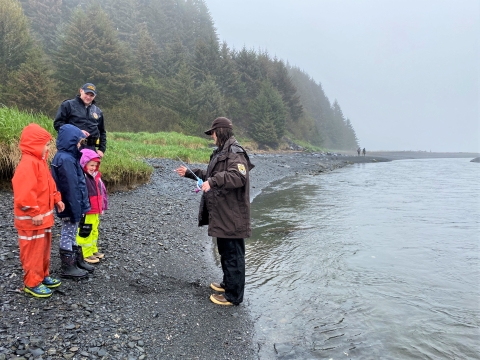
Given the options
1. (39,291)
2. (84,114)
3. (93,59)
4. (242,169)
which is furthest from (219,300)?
(93,59)

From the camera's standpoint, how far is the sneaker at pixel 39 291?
3477 mm

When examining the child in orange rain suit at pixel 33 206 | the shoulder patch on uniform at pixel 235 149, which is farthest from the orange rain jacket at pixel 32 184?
the shoulder patch on uniform at pixel 235 149

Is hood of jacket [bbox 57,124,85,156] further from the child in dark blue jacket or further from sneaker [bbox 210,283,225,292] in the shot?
sneaker [bbox 210,283,225,292]

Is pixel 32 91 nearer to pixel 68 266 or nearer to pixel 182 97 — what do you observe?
pixel 182 97

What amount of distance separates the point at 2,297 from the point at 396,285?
580cm

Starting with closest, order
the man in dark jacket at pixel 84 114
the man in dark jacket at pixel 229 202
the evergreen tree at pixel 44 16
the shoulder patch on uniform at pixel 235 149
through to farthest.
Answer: the man in dark jacket at pixel 229 202
the shoulder patch on uniform at pixel 235 149
the man in dark jacket at pixel 84 114
the evergreen tree at pixel 44 16

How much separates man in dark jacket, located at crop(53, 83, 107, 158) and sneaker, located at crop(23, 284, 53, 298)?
221 centimetres

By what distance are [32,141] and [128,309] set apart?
226 cm

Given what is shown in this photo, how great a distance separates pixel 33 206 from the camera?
338 centimetres

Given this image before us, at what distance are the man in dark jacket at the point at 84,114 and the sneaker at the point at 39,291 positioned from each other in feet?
7.27

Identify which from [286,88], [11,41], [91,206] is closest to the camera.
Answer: [91,206]

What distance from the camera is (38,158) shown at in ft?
11.7

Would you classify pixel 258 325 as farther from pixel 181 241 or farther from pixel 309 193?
pixel 309 193

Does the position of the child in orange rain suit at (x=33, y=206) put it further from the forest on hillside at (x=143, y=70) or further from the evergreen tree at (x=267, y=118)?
the evergreen tree at (x=267, y=118)
